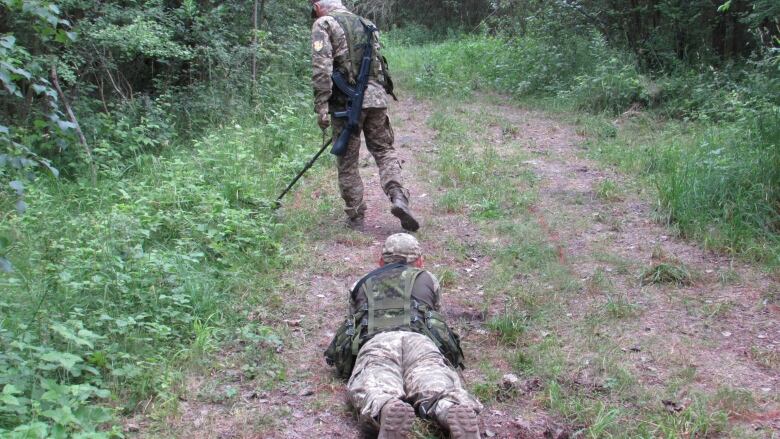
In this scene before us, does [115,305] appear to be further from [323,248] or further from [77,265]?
[323,248]

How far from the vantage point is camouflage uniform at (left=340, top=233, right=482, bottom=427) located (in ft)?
11.6

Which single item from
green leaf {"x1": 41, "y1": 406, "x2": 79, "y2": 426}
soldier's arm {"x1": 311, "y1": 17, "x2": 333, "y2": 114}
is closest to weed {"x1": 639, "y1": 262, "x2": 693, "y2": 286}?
soldier's arm {"x1": 311, "y1": 17, "x2": 333, "y2": 114}

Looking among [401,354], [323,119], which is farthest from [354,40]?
[401,354]

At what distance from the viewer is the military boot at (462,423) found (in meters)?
3.32

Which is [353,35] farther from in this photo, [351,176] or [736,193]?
[736,193]

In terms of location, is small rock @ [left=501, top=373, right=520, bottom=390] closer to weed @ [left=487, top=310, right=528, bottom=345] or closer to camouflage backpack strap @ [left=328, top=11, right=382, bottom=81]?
weed @ [left=487, top=310, right=528, bottom=345]

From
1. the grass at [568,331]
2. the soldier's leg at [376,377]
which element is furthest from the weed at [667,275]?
the soldier's leg at [376,377]

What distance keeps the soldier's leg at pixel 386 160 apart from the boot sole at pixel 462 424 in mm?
3313

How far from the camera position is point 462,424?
3.33m

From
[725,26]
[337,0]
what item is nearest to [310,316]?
[337,0]

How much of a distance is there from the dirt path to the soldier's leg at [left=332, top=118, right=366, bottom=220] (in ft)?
0.75

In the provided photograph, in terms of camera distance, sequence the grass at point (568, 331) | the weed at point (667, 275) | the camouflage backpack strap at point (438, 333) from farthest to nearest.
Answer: the weed at point (667, 275), the camouflage backpack strap at point (438, 333), the grass at point (568, 331)

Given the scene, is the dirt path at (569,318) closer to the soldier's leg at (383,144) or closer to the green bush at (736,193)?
the green bush at (736,193)

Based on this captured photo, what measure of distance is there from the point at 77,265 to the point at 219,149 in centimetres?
363
